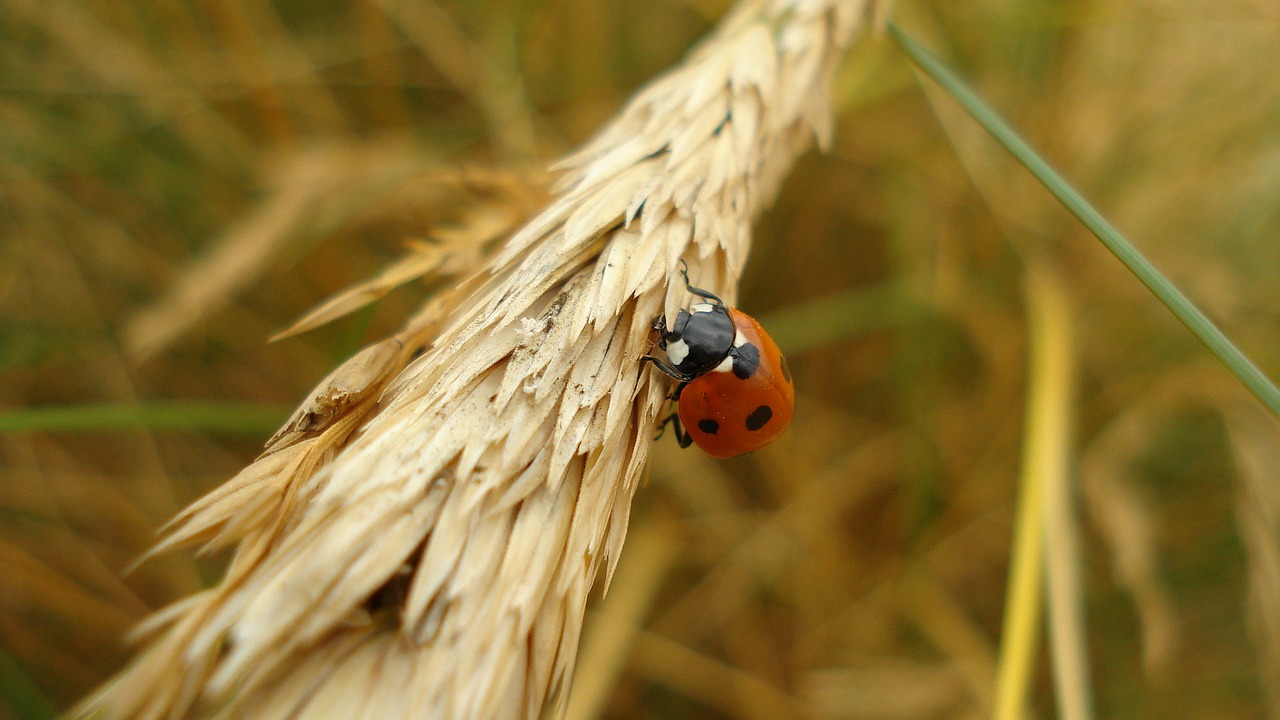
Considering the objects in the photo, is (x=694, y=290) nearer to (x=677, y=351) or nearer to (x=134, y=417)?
(x=677, y=351)

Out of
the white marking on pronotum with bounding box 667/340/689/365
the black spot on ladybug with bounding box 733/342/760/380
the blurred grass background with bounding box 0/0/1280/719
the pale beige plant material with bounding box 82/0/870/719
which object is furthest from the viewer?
the blurred grass background with bounding box 0/0/1280/719

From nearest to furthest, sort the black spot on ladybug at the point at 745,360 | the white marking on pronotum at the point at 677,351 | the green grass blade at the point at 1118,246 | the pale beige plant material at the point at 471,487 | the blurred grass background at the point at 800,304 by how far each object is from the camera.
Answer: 1. the pale beige plant material at the point at 471,487
2. the green grass blade at the point at 1118,246
3. the white marking on pronotum at the point at 677,351
4. the black spot on ladybug at the point at 745,360
5. the blurred grass background at the point at 800,304

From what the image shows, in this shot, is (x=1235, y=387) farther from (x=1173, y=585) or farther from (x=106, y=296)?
(x=106, y=296)

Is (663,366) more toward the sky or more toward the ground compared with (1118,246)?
more toward the ground

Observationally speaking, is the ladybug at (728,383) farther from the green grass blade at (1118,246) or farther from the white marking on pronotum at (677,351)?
the green grass blade at (1118,246)

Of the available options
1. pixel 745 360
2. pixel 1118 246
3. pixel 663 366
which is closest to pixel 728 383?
pixel 745 360

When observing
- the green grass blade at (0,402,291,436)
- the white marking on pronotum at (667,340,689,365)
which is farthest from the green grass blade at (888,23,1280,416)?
the green grass blade at (0,402,291,436)

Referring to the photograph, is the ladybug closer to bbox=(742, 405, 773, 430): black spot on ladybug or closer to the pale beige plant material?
bbox=(742, 405, 773, 430): black spot on ladybug

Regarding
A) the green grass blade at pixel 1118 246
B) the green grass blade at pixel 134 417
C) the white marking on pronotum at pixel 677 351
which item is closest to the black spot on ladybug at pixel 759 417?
the white marking on pronotum at pixel 677 351
